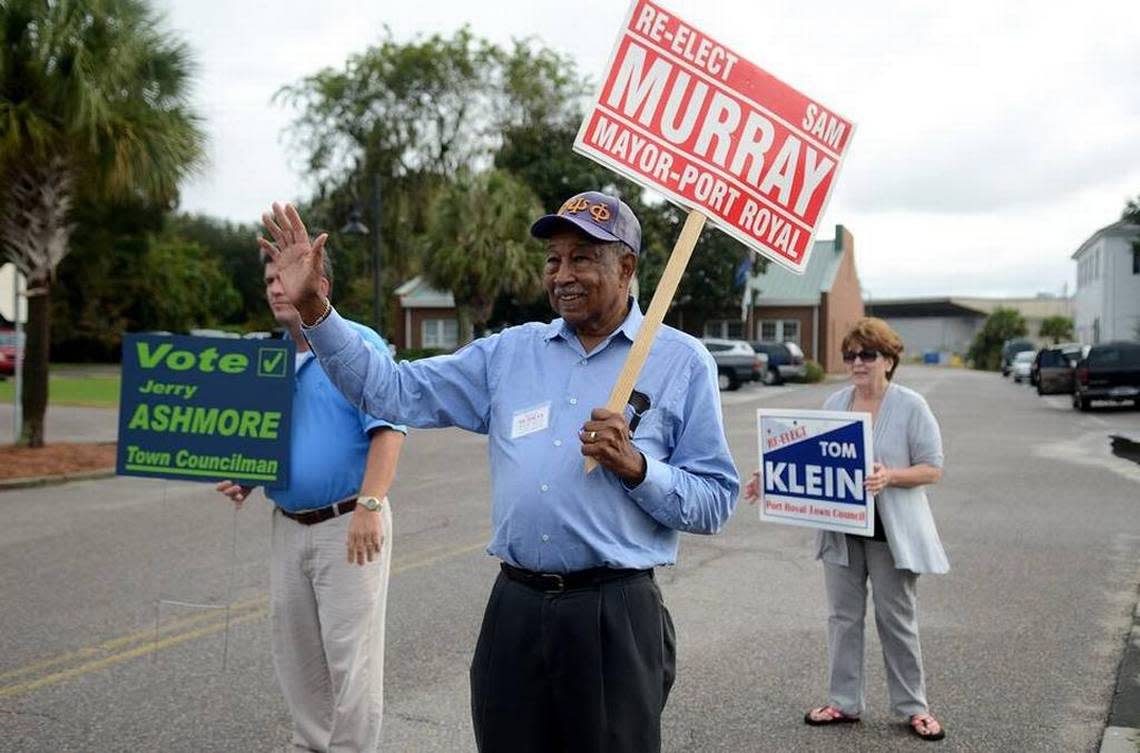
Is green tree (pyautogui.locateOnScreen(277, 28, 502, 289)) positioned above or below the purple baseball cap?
above

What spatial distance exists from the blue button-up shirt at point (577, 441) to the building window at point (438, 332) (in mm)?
52144

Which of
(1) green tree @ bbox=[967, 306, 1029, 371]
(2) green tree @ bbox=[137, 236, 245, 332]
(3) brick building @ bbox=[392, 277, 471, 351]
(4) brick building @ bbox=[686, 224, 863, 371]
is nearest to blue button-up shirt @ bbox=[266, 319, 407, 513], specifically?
(4) brick building @ bbox=[686, 224, 863, 371]

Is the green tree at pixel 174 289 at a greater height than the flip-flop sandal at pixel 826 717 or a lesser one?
greater

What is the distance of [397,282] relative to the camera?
60.3 metres

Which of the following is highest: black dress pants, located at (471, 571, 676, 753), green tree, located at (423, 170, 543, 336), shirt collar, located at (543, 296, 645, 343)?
green tree, located at (423, 170, 543, 336)

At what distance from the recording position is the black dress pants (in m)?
2.77

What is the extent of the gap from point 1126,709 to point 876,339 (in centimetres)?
215

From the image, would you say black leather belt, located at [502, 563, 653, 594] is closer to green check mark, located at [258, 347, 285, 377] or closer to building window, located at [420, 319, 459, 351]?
green check mark, located at [258, 347, 285, 377]

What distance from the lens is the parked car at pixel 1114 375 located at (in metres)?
28.1

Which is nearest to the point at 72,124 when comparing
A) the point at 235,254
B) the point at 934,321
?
the point at 235,254

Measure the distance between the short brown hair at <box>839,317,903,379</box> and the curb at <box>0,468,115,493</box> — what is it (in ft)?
36.9

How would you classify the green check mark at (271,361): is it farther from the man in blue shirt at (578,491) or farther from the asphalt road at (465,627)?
the asphalt road at (465,627)

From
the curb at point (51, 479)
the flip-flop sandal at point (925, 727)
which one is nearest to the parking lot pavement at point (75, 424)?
the curb at point (51, 479)

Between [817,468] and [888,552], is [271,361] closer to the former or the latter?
[817,468]
